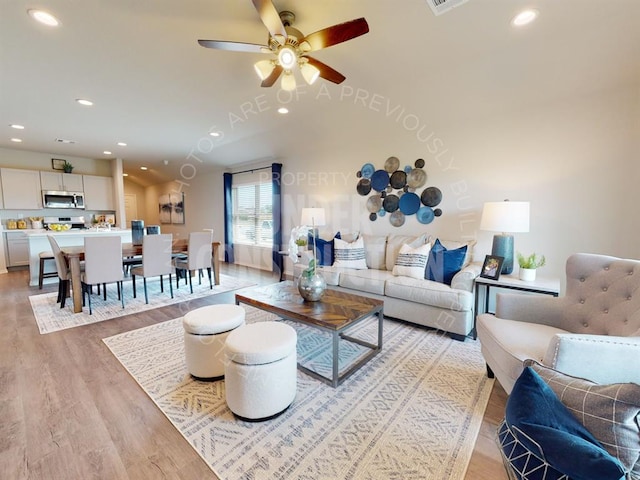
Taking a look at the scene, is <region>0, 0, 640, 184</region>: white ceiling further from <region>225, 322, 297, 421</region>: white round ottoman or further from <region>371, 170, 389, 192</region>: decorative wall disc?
<region>225, 322, 297, 421</region>: white round ottoman

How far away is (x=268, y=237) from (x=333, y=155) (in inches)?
95.4

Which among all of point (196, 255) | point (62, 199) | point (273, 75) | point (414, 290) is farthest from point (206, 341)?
point (62, 199)

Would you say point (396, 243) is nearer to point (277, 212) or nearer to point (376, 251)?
point (376, 251)

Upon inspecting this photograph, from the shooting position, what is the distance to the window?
6.05m

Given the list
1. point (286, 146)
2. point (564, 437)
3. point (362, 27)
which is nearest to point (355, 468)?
point (564, 437)

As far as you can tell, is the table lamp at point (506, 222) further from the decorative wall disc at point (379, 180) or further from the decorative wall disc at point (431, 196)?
the decorative wall disc at point (379, 180)

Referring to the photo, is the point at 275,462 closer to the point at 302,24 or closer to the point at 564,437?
the point at 564,437

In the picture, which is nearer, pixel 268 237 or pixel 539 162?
pixel 539 162

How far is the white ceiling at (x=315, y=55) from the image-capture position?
1.98 meters

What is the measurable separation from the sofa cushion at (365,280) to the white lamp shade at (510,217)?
125cm

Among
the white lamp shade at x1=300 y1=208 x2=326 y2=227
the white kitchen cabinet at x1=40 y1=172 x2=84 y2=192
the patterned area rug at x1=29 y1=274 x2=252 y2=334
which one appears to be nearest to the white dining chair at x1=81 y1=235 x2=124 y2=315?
the patterned area rug at x1=29 y1=274 x2=252 y2=334

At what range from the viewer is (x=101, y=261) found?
3.41m

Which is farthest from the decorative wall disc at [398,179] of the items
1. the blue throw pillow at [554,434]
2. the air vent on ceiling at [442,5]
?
the blue throw pillow at [554,434]

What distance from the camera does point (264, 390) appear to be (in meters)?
1.59
